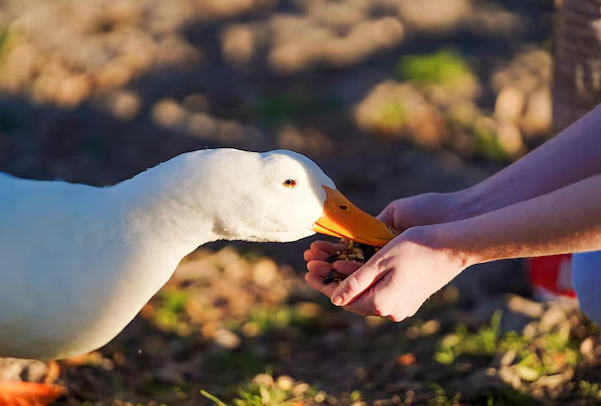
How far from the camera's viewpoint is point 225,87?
21.0 ft

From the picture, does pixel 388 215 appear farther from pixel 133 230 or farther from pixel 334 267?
pixel 133 230

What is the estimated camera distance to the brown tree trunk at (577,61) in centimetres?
361

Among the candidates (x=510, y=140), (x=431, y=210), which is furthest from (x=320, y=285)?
(x=510, y=140)

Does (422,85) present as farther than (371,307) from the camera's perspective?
Yes

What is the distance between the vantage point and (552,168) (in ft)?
9.53

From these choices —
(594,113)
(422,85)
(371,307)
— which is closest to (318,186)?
(371,307)

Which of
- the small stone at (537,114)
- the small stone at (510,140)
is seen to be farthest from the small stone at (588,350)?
the small stone at (537,114)

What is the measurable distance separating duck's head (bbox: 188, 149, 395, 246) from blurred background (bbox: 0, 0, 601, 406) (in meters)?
0.90

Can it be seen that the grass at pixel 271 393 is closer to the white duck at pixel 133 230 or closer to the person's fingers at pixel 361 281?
the white duck at pixel 133 230

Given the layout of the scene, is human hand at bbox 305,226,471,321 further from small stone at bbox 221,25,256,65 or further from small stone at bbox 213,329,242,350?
small stone at bbox 221,25,256,65

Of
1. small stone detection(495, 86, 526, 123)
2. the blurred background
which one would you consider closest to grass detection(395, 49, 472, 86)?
the blurred background

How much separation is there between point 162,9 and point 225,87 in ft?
4.76

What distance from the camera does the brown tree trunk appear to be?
361cm

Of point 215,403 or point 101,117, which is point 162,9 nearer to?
point 101,117
